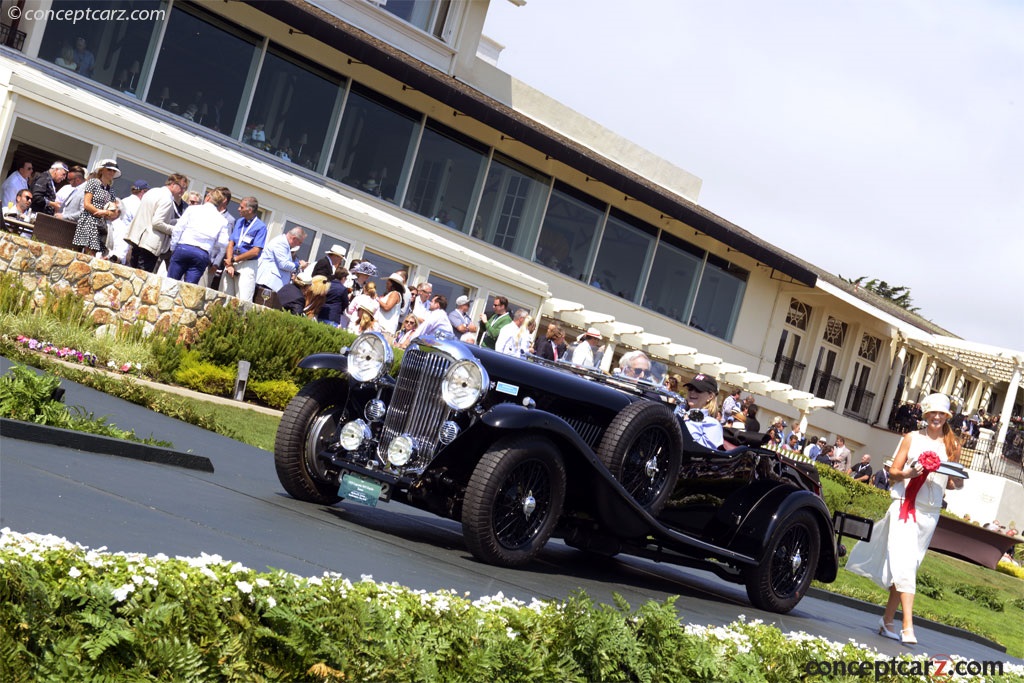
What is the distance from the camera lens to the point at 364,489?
297 inches

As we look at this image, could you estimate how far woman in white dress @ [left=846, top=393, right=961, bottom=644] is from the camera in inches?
379

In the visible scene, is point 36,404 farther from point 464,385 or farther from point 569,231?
point 569,231

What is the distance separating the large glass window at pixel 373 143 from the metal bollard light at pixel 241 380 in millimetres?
11080

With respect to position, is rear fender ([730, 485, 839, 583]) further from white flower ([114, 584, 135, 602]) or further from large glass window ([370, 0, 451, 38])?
large glass window ([370, 0, 451, 38])

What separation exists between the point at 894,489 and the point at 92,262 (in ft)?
31.9

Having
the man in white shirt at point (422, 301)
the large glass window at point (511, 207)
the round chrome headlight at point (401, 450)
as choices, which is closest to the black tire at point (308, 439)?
the round chrome headlight at point (401, 450)

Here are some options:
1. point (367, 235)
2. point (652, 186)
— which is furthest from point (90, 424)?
point (652, 186)

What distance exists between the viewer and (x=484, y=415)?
24.0 feet

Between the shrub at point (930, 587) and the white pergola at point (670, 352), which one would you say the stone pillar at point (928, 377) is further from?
the shrub at point (930, 587)

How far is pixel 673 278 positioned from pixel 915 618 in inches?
855

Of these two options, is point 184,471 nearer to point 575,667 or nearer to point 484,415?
point 484,415

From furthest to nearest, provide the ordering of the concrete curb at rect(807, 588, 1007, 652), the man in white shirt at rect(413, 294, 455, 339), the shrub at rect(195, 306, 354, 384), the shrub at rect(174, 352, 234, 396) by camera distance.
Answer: the man in white shirt at rect(413, 294, 455, 339) → the shrub at rect(195, 306, 354, 384) → the shrub at rect(174, 352, 234, 396) → the concrete curb at rect(807, 588, 1007, 652)

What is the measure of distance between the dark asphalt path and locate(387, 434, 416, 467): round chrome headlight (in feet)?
1.73

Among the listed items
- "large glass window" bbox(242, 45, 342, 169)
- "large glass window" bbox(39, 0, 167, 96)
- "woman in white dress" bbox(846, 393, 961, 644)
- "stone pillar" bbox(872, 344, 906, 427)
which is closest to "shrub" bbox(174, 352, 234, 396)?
"woman in white dress" bbox(846, 393, 961, 644)
